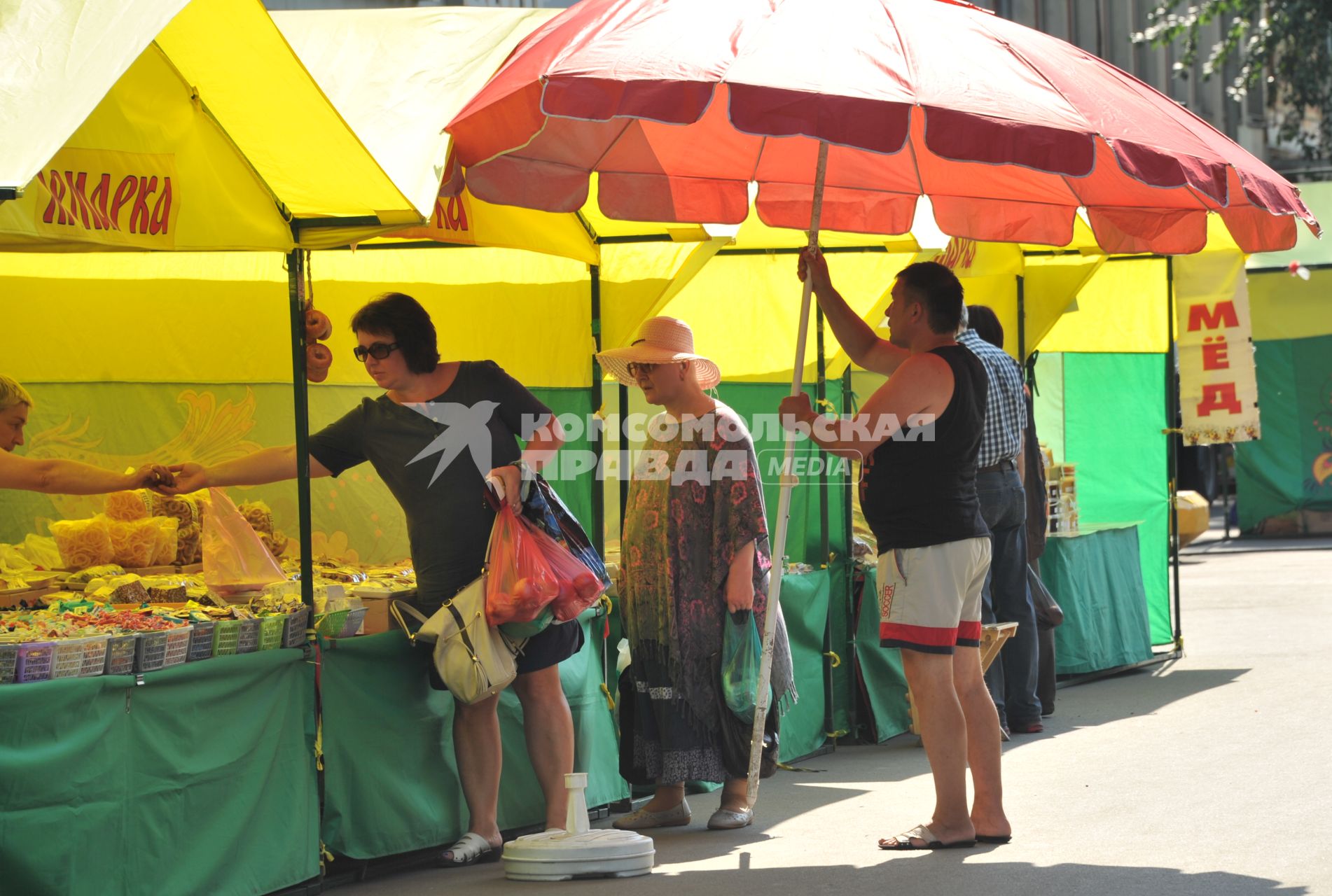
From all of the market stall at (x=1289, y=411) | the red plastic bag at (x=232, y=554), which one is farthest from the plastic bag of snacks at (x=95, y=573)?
the market stall at (x=1289, y=411)

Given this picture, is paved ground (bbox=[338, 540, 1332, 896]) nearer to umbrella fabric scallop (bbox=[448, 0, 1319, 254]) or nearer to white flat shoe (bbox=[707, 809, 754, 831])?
white flat shoe (bbox=[707, 809, 754, 831])

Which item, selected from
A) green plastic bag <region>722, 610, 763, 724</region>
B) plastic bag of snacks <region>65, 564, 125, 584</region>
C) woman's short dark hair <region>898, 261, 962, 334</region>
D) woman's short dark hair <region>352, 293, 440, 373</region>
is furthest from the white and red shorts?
plastic bag of snacks <region>65, 564, 125, 584</region>

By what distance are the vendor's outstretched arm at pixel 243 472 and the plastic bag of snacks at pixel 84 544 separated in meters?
1.02

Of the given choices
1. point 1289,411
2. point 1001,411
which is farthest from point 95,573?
point 1289,411

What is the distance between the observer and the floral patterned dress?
20.6ft

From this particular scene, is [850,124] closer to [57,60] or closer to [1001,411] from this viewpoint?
[57,60]

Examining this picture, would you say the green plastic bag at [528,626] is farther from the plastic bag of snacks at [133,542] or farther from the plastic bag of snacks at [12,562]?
the plastic bag of snacks at [12,562]

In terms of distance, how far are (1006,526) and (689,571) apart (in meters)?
2.52

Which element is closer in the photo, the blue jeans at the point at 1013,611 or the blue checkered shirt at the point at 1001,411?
the blue checkered shirt at the point at 1001,411

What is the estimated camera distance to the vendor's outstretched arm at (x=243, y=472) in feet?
18.7


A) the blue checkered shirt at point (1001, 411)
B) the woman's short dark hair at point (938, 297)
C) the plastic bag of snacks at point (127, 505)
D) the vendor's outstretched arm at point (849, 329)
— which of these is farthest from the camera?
the blue checkered shirt at point (1001, 411)

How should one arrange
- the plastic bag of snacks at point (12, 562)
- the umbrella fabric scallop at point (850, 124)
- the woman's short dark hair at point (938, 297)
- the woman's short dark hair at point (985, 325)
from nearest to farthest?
the umbrella fabric scallop at point (850, 124), the woman's short dark hair at point (938, 297), the plastic bag of snacks at point (12, 562), the woman's short dark hair at point (985, 325)

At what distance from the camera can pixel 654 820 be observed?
21.4 ft

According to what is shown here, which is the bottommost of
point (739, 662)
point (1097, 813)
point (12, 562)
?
point (1097, 813)
